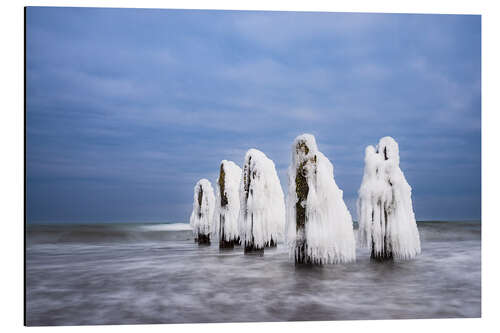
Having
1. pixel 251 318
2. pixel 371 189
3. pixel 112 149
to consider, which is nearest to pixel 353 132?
pixel 371 189

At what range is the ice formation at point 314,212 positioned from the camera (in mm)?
10766

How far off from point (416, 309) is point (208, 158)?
546cm

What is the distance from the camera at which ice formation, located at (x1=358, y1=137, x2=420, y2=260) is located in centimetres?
1200

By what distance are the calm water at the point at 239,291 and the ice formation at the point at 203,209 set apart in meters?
8.63

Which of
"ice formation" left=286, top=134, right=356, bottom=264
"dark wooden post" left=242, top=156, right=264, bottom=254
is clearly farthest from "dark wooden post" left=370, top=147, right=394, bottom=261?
"dark wooden post" left=242, top=156, right=264, bottom=254

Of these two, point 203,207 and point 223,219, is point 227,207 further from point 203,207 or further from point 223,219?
point 203,207

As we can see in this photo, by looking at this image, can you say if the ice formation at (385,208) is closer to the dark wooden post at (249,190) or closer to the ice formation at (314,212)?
the ice formation at (314,212)

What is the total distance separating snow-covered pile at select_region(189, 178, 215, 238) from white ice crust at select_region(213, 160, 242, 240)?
6.50ft

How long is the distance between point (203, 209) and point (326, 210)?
32.1ft

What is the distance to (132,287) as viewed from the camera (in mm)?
9031

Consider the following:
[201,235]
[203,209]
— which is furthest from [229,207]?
[201,235]

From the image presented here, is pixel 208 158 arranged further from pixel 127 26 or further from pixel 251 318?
pixel 251 318

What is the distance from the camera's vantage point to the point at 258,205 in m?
14.8

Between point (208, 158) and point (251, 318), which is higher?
point (208, 158)
